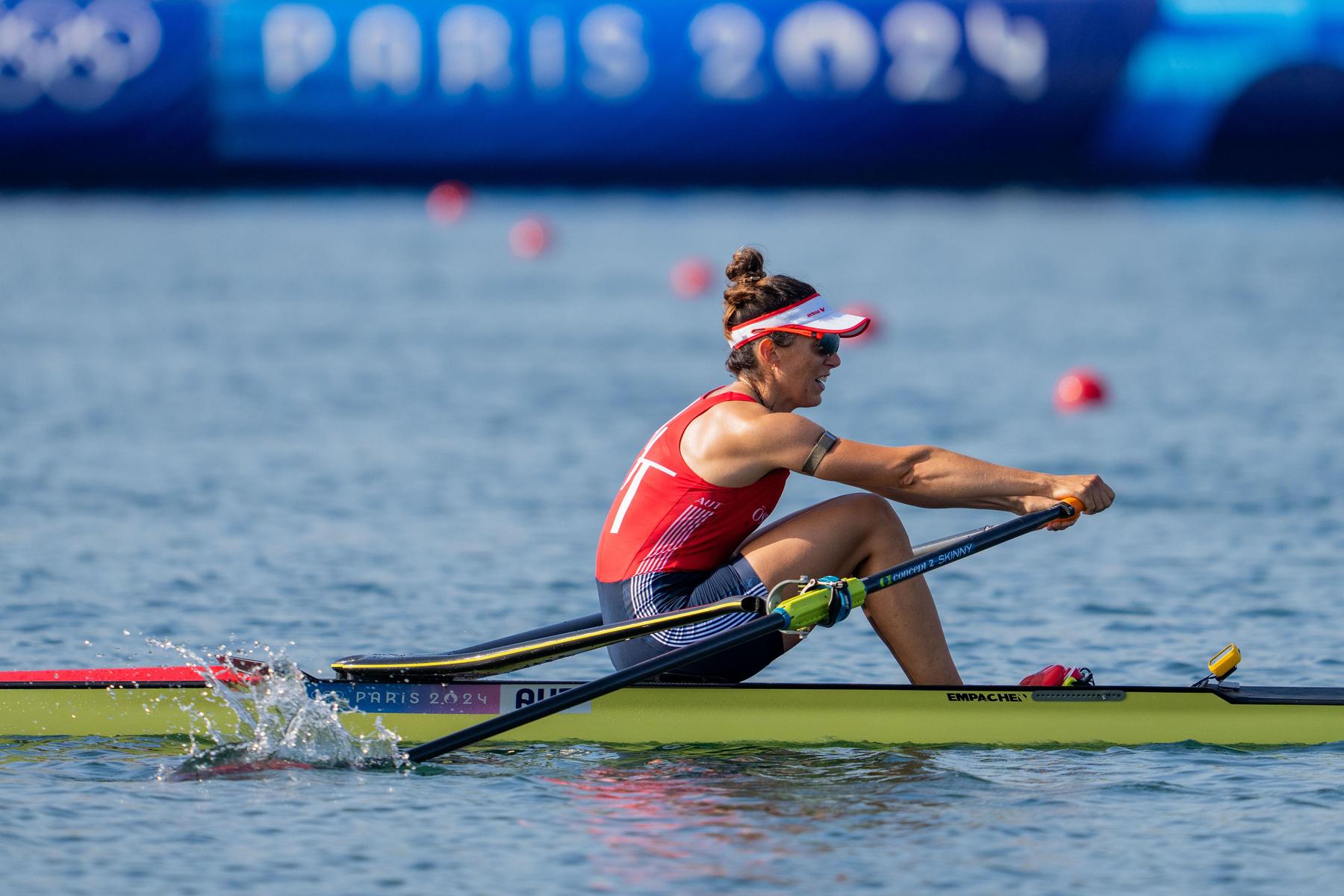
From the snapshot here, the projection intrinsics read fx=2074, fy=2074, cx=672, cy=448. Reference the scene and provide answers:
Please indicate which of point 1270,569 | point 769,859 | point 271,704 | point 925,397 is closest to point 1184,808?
point 769,859

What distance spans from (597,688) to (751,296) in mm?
1228

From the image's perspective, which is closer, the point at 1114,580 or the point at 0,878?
the point at 0,878

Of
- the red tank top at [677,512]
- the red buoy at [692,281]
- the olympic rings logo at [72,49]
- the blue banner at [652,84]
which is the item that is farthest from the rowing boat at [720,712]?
the olympic rings logo at [72,49]

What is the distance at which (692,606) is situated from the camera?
6.15 m

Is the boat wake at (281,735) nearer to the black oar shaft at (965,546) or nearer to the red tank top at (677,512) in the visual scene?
the red tank top at (677,512)

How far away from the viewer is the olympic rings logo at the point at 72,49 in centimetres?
2753

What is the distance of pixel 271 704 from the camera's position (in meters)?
6.07

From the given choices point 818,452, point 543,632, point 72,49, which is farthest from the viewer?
point 72,49

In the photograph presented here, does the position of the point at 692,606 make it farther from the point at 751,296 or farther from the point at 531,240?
the point at 531,240

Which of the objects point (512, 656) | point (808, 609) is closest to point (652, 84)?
point (512, 656)

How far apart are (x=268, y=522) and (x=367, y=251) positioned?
14.4 m

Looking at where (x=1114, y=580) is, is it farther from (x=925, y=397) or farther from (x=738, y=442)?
(x=925, y=397)

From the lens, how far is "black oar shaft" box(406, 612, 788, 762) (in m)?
5.81

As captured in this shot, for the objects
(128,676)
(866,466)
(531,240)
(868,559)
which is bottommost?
(128,676)
